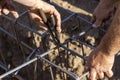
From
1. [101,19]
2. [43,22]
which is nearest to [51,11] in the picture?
[43,22]

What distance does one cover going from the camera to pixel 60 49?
262 centimetres

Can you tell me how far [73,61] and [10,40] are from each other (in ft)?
1.77

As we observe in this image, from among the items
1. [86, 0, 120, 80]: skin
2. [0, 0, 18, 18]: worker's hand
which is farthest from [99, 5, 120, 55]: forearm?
[0, 0, 18, 18]: worker's hand

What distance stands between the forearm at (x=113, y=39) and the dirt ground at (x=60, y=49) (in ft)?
2.16

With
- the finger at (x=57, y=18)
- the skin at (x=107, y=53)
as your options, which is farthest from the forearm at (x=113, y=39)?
the finger at (x=57, y=18)

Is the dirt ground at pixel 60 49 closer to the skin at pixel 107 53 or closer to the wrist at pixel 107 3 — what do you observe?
the wrist at pixel 107 3

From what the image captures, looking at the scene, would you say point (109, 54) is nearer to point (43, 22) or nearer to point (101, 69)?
point (101, 69)

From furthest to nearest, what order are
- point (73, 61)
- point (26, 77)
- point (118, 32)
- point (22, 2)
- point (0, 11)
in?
point (26, 77) < point (73, 61) < point (0, 11) < point (22, 2) < point (118, 32)

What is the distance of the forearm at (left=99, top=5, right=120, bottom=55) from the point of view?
5.83 ft

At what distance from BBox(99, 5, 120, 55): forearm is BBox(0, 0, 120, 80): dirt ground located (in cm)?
66

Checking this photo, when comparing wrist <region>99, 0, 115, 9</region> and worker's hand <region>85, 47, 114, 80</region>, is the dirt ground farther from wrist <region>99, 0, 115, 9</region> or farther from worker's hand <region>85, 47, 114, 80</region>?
worker's hand <region>85, 47, 114, 80</region>

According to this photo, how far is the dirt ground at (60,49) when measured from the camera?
263 centimetres

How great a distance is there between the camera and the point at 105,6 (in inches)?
86.2

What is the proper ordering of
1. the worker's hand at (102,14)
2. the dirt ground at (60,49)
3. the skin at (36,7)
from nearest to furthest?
the skin at (36,7)
the worker's hand at (102,14)
the dirt ground at (60,49)
